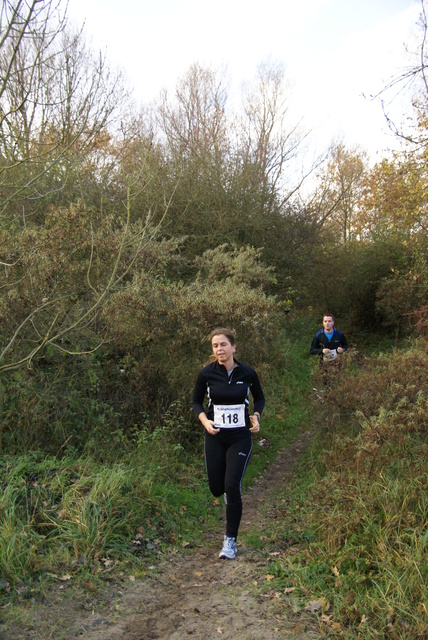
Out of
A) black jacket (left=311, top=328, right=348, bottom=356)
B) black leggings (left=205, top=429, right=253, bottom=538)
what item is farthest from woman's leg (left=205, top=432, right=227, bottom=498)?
black jacket (left=311, top=328, right=348, bottom=356)

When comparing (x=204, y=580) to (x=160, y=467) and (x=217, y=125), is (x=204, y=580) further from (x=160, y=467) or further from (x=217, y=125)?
(x=217, y=125)

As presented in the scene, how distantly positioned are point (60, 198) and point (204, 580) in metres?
8.70

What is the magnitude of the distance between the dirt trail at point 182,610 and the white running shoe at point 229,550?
53mm

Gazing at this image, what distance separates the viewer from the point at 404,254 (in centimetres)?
1712

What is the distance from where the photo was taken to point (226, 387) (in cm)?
492

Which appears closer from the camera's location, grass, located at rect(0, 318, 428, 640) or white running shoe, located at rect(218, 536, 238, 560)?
grass, located at rect(0, 318, 428, 640)

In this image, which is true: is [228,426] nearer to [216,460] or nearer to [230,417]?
[230,417]

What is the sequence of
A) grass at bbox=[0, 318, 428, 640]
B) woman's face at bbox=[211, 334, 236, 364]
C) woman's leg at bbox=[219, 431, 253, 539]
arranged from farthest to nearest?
woman's face at bbox=[211, 334, 236, 364] < woman's leg at bbox=[219, 431, 253, 539] < grass at bbox=[0, 318, 428, 640]


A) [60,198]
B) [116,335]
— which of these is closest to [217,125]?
[60,198]

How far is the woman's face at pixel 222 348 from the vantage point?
16.1ft

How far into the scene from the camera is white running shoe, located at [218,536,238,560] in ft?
15.4

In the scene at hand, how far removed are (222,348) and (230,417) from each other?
63 centimetres

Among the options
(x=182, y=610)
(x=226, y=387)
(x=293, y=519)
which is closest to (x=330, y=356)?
(x=293, y=519)

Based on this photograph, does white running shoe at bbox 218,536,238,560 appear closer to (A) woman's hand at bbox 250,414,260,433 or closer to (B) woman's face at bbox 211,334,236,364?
(A) woman's hand at bbox 250,414,260,433
